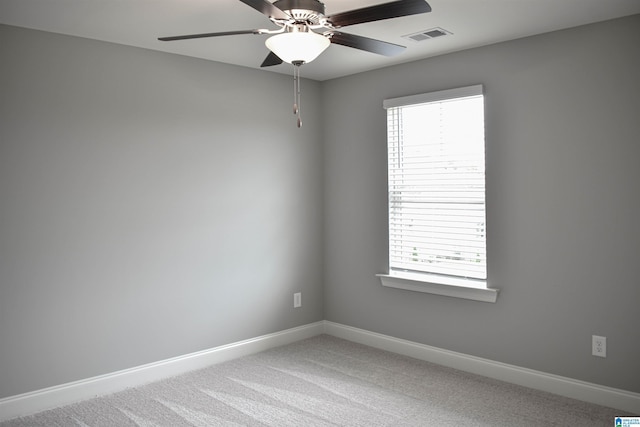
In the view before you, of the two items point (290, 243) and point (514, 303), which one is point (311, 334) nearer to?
point (290, 243)

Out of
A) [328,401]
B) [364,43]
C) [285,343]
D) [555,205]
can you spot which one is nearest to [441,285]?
[555,205]

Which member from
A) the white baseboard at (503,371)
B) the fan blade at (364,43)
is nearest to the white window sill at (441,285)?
the white baseboard at (503,371)

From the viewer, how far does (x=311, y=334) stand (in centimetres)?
502

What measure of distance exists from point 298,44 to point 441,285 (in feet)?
7.93

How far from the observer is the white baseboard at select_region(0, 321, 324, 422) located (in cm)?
333

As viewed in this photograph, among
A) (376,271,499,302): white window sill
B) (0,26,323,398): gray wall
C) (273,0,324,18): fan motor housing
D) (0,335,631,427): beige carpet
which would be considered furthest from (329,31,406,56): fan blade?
(0,335,631,427): beige carpet

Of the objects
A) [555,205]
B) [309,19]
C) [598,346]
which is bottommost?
[598,346]

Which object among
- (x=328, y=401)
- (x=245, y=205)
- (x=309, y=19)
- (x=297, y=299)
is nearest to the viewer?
(x=309, y=19)

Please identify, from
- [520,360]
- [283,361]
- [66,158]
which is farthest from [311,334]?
[66,158]

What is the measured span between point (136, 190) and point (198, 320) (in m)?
1.16

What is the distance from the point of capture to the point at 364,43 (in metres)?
2.71

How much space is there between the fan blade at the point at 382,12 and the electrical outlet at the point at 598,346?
2431mm

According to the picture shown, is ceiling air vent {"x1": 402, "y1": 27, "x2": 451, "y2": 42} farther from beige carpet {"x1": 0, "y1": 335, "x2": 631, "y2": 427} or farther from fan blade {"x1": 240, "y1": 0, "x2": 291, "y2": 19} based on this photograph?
beige carpet {"x1": 0, "y1": 335, "x2": 631, "y2": 427}

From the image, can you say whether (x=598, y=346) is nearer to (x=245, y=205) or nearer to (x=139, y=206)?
(x=245, y=205)
